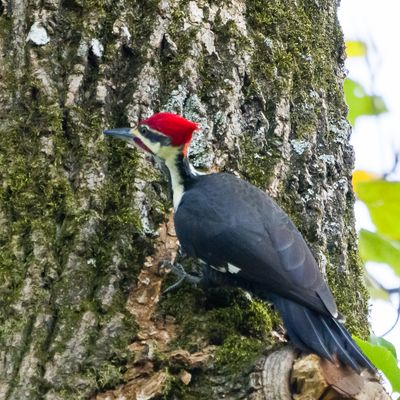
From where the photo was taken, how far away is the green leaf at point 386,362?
2.23 metres

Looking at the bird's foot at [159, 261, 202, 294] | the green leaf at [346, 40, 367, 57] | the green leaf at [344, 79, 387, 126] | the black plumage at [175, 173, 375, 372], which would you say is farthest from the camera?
the green leaf at [346, 40, 367, 57]

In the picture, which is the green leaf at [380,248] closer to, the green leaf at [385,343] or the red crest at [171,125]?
the green leaf at [385,343]

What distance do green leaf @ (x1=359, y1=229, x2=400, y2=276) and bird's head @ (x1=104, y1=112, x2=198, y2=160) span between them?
0.69 metres

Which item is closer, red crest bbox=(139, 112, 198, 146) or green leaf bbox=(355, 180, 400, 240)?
red crest bbox=(139, 112, 198, 146)

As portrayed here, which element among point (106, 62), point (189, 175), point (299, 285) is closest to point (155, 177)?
point (189, 175)

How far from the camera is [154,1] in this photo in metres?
2.86

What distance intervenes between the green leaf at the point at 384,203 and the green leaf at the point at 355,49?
1.28 m

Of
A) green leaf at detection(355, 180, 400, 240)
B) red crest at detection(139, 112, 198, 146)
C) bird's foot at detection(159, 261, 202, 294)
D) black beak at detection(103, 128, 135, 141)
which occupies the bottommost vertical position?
bird's foot at detection(159, 261, 202, 294)

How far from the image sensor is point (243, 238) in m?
2.51

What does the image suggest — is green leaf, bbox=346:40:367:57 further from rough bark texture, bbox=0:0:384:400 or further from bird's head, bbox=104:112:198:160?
bird's head, bbox=104:112:198:160

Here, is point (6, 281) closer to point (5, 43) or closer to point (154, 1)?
point (5, 43)

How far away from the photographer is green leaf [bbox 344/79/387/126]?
356cm

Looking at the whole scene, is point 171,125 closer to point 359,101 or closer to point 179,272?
point 179,272

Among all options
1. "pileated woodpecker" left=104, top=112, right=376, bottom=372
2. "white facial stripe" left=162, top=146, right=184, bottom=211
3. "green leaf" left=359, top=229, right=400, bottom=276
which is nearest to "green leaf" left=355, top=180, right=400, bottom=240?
"green leaf" left=359, top=229, right=400, bottom=276
